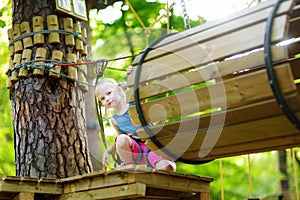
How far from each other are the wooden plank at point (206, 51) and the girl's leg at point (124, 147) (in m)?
0.44

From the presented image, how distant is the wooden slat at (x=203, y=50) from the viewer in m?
1.68

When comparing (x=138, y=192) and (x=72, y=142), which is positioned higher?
(x=72, y=142)

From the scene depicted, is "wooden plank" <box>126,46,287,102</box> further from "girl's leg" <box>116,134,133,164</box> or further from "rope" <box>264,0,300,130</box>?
"girl's leg" <box>116,134,133,164</box>

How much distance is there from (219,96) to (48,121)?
131cm

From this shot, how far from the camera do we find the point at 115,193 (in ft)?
7.26

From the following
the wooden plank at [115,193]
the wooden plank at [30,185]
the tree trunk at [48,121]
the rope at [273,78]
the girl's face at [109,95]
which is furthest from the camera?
the tree trunk at [48,121]

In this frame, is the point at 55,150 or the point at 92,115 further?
the point at 92,115

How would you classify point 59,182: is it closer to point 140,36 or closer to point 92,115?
point 140,36

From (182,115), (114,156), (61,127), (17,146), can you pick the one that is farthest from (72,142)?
(182,115)

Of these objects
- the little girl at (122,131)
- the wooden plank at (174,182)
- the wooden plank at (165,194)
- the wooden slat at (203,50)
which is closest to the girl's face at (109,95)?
the little girl at (122,131)

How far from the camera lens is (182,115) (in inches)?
73.7

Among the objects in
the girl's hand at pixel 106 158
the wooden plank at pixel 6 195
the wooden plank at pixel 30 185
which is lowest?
the wooden plank at pixel 6 195

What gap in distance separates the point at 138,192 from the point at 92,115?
7.34ft

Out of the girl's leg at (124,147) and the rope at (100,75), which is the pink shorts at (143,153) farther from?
the rope at (100,75)
